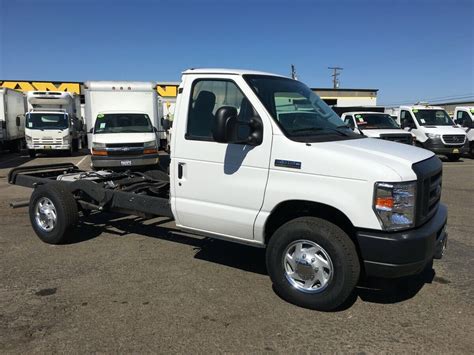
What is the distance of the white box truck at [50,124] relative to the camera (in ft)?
70.9

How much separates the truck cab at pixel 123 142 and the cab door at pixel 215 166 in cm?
862

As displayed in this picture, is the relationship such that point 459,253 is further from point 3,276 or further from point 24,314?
point 3,276

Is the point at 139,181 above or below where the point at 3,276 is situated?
above

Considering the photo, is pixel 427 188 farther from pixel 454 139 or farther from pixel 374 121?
pixel 454 139

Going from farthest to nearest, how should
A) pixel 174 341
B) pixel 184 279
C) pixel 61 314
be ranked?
pixel 184 279 < pixel 61 314 < pixel 174 341

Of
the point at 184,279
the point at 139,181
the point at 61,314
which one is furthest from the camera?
the point at 139,181

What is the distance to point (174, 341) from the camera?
3697 millimetres

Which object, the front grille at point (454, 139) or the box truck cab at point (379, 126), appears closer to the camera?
the box truck cab at point (379, 126)

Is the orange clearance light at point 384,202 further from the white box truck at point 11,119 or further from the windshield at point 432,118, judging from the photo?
the white box truck at point 11,119

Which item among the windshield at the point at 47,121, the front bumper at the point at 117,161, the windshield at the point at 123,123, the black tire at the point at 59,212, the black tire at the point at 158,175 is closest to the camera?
the black tire at the point at 59,212

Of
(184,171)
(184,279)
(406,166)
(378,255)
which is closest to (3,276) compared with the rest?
(184,279)

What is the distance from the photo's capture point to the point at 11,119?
76.2 ft

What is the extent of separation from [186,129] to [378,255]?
234 cm

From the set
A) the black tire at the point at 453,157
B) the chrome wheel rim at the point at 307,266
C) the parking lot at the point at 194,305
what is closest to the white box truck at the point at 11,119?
the parking lot at the point at 194,305
